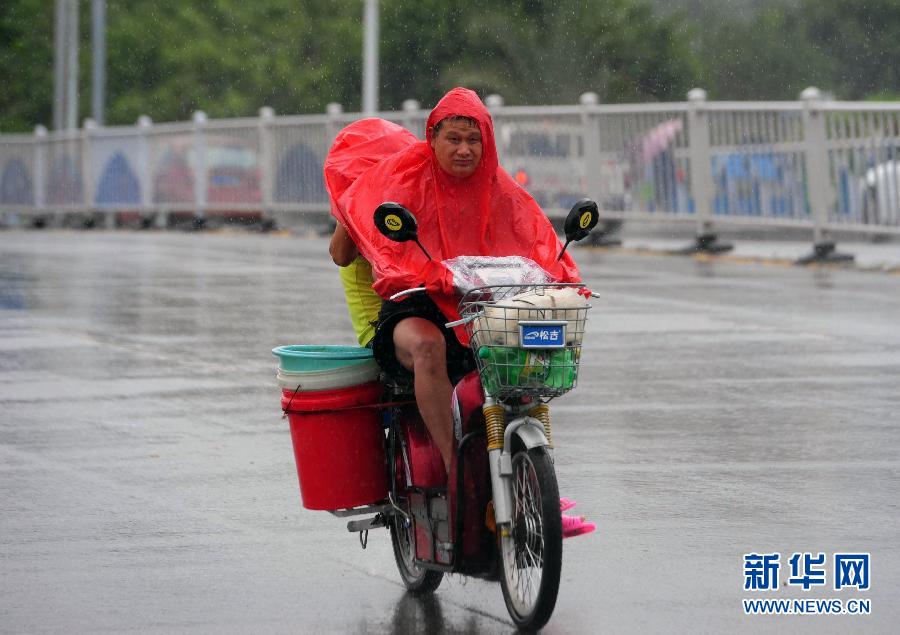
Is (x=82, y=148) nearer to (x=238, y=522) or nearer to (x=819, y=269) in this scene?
(x=819, y=269)

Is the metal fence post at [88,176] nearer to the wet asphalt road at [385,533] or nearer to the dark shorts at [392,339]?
the wet asphalt road at [385,533]

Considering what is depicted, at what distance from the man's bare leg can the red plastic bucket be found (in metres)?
0.41

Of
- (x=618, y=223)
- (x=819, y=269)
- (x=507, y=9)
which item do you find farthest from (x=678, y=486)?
(x=507, y=9)

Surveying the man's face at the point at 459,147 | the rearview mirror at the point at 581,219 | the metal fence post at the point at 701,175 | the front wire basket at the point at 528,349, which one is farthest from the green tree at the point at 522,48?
the front wire basket at the point at 528,349

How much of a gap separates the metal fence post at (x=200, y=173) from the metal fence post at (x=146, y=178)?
1467 mm

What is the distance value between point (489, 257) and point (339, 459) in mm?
878

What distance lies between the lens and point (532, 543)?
5348 mm

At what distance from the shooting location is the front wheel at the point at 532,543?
203 inches

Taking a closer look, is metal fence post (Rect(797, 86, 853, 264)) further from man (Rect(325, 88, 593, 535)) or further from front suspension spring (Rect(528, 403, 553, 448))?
front suspension spring (Rect(528, 403, 553, 448))

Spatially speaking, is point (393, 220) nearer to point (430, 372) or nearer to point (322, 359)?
point (430, 372)

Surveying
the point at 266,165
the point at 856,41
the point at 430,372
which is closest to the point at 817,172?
the point at 266,165

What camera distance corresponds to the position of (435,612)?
571 centimetres

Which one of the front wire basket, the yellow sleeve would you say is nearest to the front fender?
the front wire basket

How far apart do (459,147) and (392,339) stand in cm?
62
